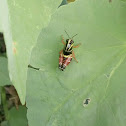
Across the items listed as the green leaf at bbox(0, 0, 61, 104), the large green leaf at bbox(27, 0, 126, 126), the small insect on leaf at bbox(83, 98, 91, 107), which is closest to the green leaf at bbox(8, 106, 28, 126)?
the large green leaf at bbox(27, 0, 126, 126)

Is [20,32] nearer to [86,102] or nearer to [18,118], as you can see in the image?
[86,102]

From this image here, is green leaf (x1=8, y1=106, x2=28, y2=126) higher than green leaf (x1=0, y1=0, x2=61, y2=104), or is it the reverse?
green leaf (x1=0, y1=0, x2=61, y2=104)

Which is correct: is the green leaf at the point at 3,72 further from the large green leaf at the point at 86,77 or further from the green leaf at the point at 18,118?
the green leaf at the point at 18,118

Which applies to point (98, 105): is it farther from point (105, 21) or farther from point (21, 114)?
point (21, 114)

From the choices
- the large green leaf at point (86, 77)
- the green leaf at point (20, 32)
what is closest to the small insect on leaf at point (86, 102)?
the large green leaf at point (86, 77)

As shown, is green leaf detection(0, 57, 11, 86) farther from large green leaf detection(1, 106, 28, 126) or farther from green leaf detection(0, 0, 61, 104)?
green leaf detection(0, 0, 61, 104)

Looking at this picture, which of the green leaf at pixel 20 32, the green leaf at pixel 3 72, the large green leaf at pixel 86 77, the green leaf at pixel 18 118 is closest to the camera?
the green leaf at pixel 20 32
